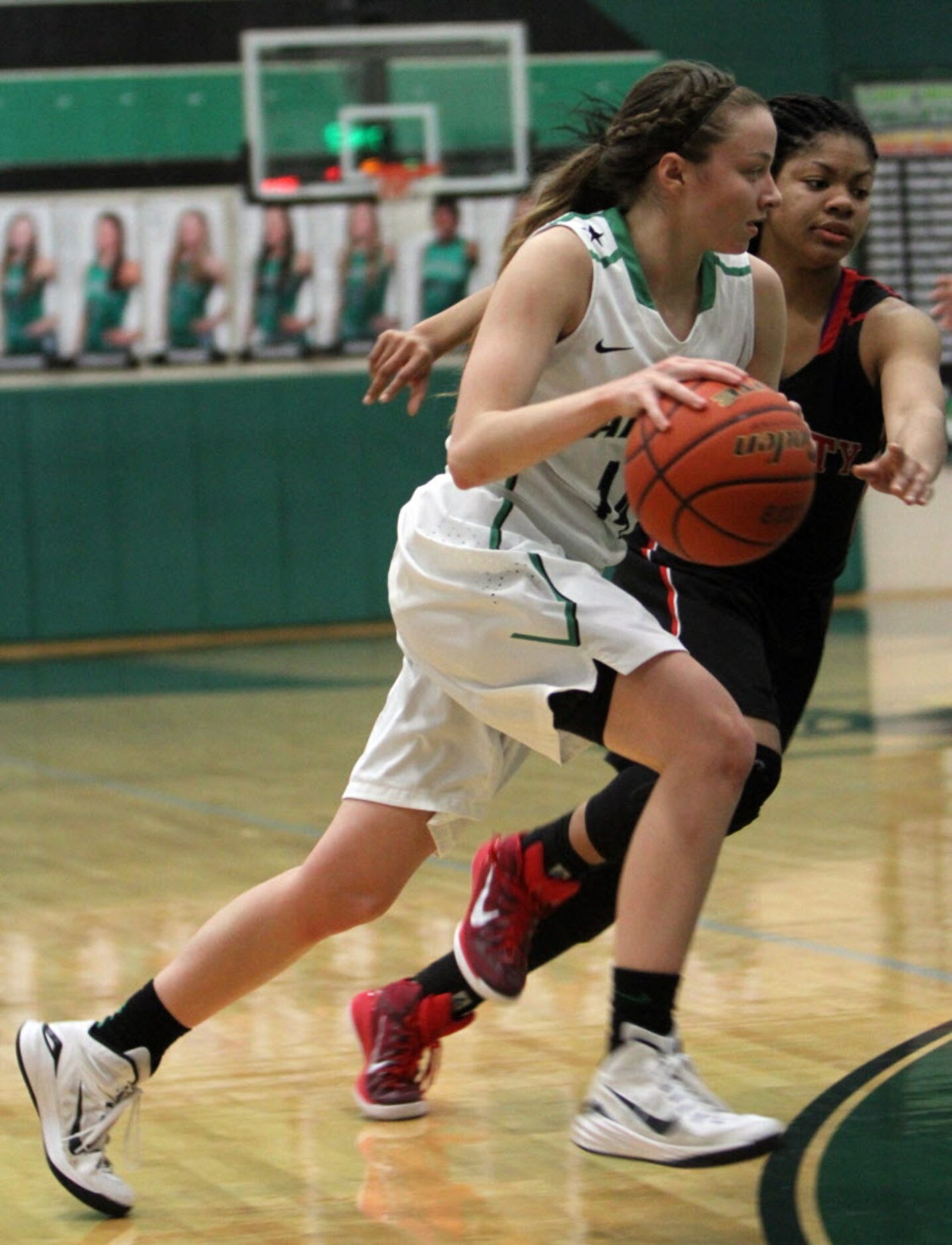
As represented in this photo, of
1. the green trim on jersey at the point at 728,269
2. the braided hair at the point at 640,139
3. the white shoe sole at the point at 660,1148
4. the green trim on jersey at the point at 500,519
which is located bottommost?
the white shoe sole at the point at 660,1148

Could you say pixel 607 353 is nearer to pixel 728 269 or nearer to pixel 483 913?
pixel 728 269

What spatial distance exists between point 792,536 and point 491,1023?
1.04 m

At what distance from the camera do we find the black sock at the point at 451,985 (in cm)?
306

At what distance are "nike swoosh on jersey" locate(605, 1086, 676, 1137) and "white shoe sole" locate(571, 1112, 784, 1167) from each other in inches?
0.6

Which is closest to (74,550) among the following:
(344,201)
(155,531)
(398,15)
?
(155,531)

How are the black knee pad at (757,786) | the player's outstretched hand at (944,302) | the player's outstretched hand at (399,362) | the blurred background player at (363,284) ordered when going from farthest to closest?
the blurred background player at (363,284), the player's outstretched hand at (944,302), the player's outstretched hand at (399,362), the black knee pad at (757,786)

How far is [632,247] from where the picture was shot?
2.76 m

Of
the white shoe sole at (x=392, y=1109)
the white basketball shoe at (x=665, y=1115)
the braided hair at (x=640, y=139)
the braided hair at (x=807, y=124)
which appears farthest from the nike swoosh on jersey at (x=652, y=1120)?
the braided hair at (x=807, y=124)

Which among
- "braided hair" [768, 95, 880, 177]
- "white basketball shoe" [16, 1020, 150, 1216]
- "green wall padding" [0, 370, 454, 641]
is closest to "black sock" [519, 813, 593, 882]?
"white basketball shoe" [16, 1020, 150, 1216]

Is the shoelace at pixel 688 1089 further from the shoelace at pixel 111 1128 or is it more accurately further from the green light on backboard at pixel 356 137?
the green light on backboard at pixel 356 137

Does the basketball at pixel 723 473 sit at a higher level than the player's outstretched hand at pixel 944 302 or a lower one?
lower

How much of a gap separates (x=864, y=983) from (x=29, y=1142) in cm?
154

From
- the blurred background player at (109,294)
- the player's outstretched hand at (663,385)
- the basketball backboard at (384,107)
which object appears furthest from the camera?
the basketball backboard at (384,107)

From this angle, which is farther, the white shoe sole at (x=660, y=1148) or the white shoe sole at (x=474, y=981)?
the white shoe sole at (x=474, y=981)
